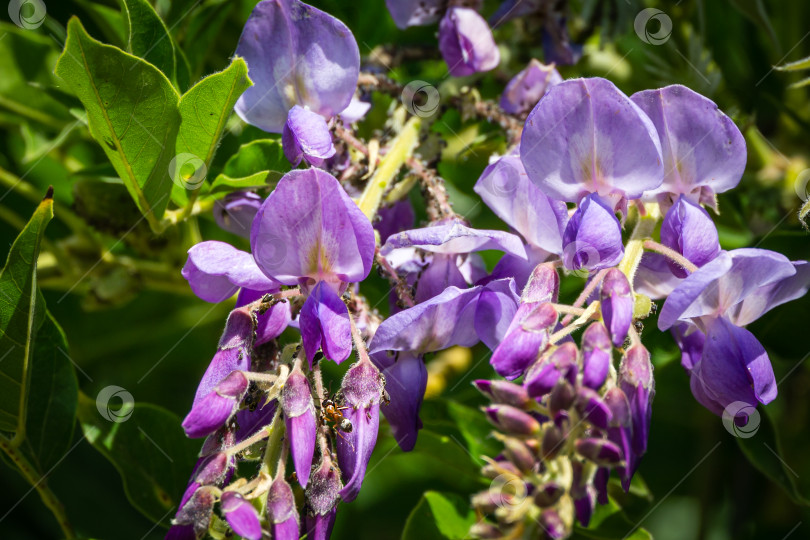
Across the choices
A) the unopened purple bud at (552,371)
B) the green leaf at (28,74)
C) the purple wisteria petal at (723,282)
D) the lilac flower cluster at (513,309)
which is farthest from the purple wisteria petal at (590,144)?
the green leaf at (28,74)

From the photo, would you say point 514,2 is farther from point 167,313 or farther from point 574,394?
point 167,313

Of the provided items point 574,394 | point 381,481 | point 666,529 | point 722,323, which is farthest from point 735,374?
point 666,529

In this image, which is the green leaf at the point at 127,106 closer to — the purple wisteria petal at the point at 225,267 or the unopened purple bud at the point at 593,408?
the purple wisteria petal at the point at 225,267

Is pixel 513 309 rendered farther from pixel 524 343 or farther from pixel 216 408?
pixel 216 408

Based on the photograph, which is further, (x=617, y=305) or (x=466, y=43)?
(x=466, y=43)

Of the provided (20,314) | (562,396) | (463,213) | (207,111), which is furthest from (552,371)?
(463,213)

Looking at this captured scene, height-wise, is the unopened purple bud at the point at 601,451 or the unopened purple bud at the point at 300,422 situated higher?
the unopened purple bud at the point at 601,451

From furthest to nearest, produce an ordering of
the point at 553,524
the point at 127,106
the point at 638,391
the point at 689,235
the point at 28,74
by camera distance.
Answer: the point at 28,74 → the point at 127,106 → the point at 689,235 → the point at 638,391 → the point at 553,524
